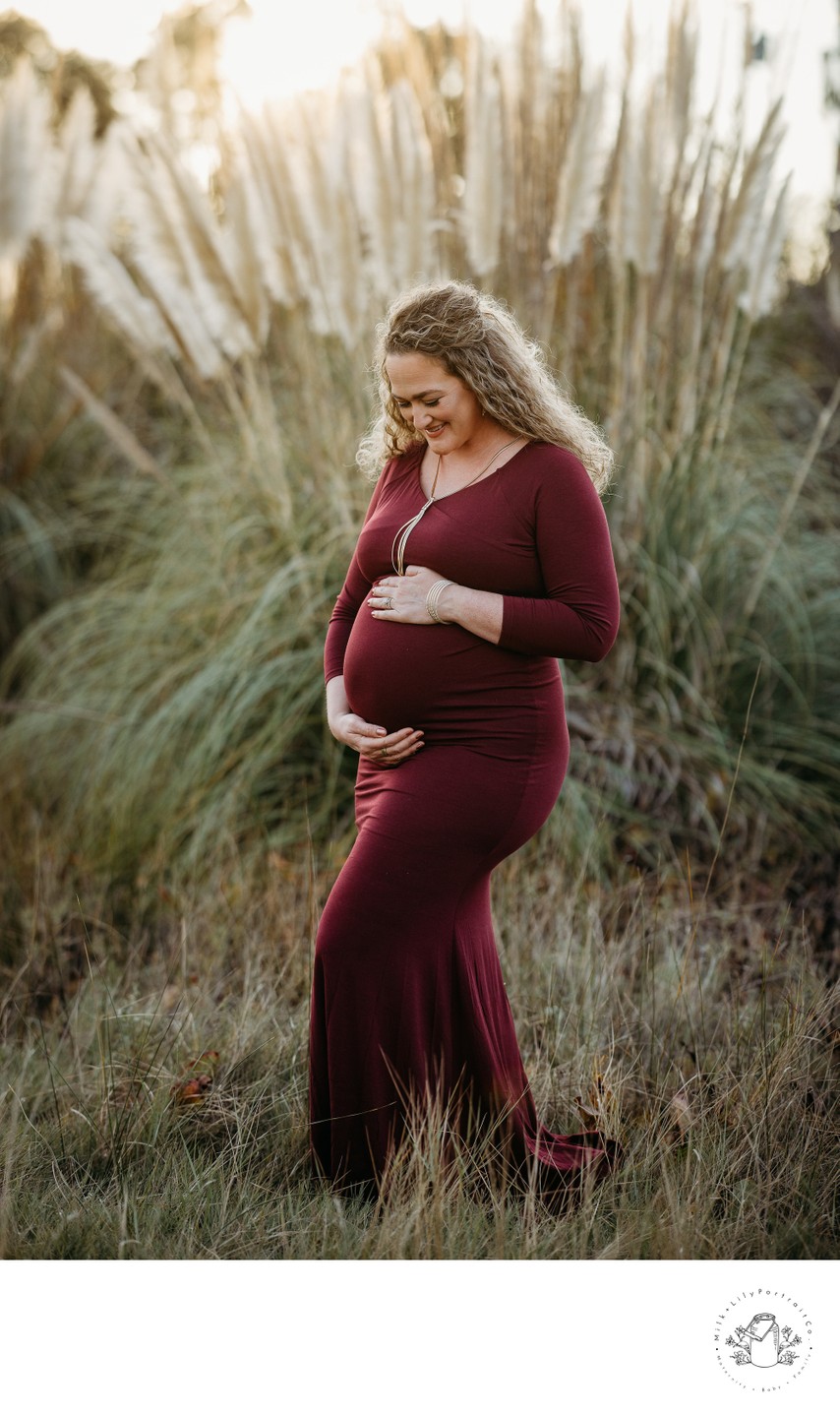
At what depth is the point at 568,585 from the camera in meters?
2.14

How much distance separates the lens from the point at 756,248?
441cm

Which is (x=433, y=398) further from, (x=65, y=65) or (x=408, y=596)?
(x=65, y=65)

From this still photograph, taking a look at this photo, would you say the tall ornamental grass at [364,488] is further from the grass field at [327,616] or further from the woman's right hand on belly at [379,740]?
the woman's right hand on belly at [379,740]

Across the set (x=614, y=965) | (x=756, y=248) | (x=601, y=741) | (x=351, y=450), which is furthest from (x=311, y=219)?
(x=614, y=965)

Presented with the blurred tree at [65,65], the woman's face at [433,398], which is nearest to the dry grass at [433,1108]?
the woman's face at [433,398]

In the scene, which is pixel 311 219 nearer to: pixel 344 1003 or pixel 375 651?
pixel 375 651

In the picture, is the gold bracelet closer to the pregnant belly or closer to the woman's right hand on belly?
the pregnant belly

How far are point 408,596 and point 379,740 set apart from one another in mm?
262

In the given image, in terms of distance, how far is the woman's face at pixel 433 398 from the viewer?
217 cm

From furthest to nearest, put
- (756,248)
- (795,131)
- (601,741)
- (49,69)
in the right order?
1. (49,69)
2. (795,131)
3. (756,248)
4. (601,741)

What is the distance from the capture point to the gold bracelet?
7.12ft

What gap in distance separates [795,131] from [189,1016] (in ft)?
13.2
